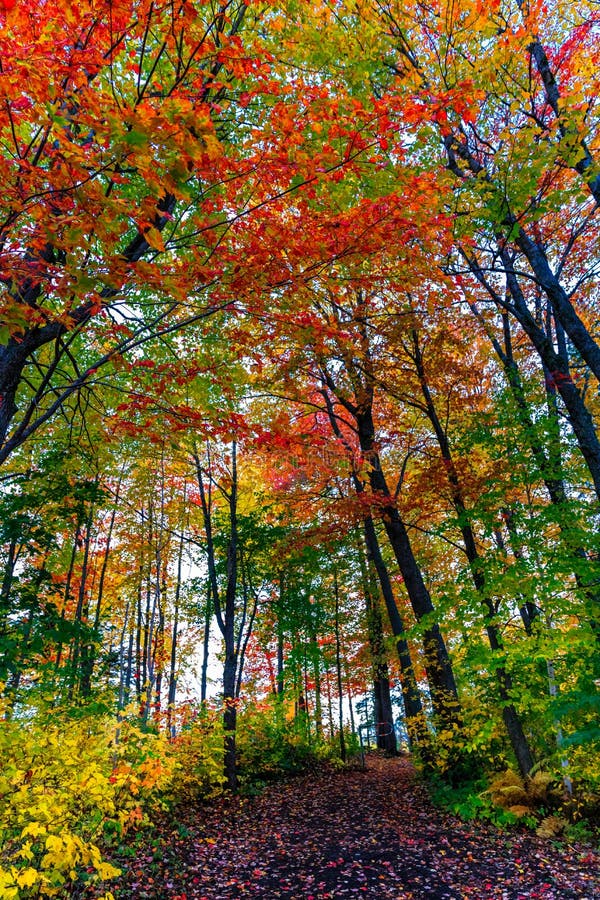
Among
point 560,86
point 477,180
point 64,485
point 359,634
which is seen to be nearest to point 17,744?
point 64,485

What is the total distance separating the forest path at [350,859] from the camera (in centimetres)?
467

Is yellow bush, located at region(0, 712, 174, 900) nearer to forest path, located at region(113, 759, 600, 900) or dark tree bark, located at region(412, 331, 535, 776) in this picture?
forest path, located at region(113, 759, 600, 900)

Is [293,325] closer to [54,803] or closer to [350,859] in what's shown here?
[54,803]

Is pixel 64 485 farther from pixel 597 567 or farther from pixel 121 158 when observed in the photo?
pixel 597 567

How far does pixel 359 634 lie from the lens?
14.4 m

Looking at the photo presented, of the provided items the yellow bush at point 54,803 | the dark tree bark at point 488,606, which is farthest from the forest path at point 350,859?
the dark tree bark at point 488,606

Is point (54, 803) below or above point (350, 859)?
above

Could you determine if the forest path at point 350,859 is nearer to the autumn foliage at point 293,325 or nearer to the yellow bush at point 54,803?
the autumn foliage at point 293,325

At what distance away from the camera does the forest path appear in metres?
4.67

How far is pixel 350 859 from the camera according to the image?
5.56 meters

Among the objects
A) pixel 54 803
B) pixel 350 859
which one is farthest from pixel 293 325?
pixel 350 859

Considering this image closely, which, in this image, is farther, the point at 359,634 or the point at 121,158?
the point at 359,634

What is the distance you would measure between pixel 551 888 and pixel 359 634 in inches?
390

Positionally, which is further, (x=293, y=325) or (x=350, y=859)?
(x=350, y=859)
